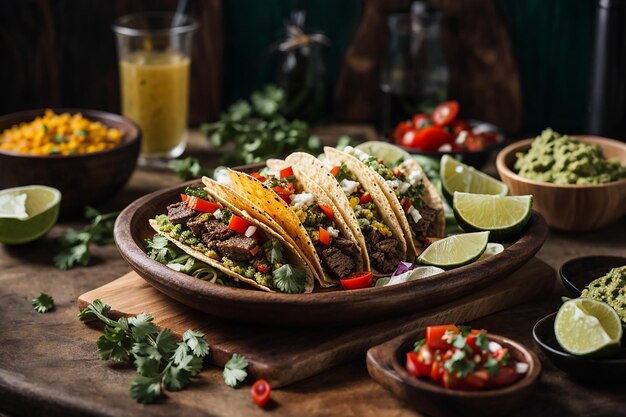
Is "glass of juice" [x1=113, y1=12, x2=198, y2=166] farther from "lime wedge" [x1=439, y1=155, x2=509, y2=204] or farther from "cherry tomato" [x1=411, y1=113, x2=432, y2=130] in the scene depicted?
"lime wedge" [x1=439, y1=155, x2=509, y2=204]

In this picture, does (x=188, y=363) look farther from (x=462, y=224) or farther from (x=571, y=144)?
(x=571, y=144)

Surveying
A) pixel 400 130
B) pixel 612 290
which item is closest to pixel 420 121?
pixel 400 130

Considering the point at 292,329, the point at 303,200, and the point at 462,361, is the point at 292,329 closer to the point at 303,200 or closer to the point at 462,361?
the point at 303,200

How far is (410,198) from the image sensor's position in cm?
371

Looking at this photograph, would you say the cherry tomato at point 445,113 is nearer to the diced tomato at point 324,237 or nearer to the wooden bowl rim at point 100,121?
A: the wooden bowl rim at point 100,121

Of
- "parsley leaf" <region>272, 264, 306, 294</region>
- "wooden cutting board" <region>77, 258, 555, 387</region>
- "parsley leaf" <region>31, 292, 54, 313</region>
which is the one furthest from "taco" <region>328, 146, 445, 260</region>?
"parsley leaf" <region>31, 292, 54, 313</region>

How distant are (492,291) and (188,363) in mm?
1270

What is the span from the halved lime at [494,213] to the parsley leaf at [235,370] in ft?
4.04

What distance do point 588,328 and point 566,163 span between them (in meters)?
1.51

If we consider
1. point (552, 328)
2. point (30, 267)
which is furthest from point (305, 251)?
point (30, 267)

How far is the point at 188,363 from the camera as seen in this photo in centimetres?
299

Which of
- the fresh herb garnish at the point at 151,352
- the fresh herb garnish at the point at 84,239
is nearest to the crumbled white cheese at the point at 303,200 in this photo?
the fresh herb garnish at the point at 151,352

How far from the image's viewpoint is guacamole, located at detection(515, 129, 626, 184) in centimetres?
417

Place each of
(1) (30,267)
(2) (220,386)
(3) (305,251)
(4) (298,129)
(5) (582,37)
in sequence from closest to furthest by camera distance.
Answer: (2) (220,386) < (3) (305,251) < (1) (30,267) < (4) (298,129) < (5) (582,37)
